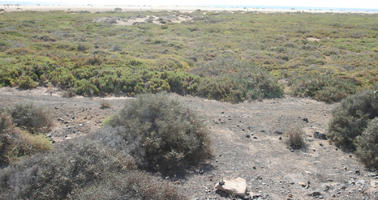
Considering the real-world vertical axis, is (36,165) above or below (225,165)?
above

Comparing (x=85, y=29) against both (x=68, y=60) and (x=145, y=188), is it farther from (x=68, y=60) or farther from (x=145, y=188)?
(x=145, y=188)

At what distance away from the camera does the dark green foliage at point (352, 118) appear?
7.67 metres

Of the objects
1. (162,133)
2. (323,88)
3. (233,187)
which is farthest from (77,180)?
(323,88)

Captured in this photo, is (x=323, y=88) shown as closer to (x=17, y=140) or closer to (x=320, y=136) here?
(x=320, y=136)

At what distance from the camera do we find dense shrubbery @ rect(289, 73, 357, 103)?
12.7 m

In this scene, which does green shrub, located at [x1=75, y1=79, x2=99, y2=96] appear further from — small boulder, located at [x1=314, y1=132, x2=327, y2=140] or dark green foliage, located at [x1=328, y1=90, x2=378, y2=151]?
dark green foliage, located at [x1=328, y1=90, x2=378, y2=151]

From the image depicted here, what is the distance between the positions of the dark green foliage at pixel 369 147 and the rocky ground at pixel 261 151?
0.66 ft

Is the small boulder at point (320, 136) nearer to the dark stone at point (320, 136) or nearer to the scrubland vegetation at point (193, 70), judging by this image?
the dark stone at point (320, 136)

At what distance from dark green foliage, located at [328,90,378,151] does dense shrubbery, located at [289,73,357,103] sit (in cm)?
445

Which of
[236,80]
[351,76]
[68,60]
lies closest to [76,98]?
[68,60]

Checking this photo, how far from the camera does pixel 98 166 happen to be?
493 centimetres

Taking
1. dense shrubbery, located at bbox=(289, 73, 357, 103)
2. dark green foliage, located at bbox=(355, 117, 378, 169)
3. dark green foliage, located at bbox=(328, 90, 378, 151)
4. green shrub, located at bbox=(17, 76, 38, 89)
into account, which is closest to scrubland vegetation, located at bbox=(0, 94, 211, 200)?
dark green foliage, located at bbox=(355, 117, 378, 169)

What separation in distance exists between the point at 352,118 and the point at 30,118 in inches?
337

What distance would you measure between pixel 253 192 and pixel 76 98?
28.7 ft
